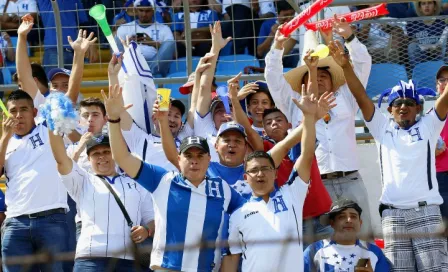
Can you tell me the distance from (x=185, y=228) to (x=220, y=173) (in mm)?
808

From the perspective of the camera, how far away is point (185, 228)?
737 centimetres

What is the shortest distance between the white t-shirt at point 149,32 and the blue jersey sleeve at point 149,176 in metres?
3.22

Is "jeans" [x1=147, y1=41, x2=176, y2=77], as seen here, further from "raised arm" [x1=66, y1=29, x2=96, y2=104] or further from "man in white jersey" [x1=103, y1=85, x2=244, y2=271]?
"man in white jersey" [x1=103, y1=85, x2=244, y2=271]

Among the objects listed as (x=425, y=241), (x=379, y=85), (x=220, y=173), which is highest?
(x=379, y=85)

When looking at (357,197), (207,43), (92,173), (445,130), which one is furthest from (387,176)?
(207,43)

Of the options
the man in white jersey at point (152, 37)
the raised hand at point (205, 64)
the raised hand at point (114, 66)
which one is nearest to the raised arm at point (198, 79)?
the raised hand at point (205, 64)

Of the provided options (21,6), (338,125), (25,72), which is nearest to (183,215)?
(338,125)

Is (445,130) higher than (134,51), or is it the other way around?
(134,51)

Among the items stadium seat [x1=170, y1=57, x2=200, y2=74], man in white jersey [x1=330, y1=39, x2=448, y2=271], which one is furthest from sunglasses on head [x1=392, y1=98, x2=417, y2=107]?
stadium seat [x1=170, y1=57, x2=200, y2=74]

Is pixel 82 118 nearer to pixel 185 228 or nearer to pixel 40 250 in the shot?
pixel 40 250

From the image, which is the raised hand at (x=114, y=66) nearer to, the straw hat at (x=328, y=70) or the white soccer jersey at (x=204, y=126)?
the white soccer jersey at (x=204, y=126)

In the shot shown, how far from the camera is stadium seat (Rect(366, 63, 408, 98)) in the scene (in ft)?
32.9

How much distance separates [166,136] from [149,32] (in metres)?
3.02

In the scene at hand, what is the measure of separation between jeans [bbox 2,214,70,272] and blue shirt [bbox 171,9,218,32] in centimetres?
318
